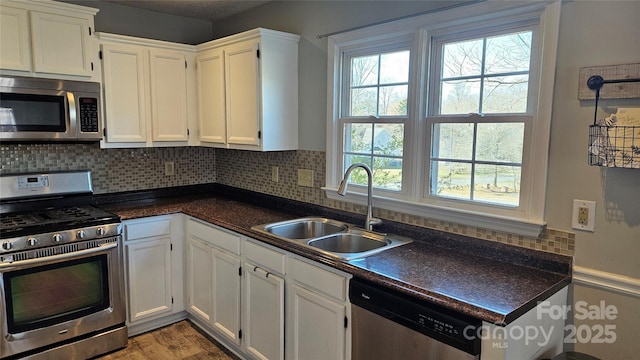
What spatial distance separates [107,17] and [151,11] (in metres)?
0.36

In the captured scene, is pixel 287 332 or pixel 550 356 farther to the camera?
pixel 287 332

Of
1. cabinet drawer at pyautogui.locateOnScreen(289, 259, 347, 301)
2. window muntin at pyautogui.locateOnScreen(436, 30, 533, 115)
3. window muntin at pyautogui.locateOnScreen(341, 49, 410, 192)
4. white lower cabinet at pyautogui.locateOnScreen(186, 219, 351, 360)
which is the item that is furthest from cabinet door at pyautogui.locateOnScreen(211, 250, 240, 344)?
window muntin at pyautogui.locateOnScreen(436, 30, 533, 115)

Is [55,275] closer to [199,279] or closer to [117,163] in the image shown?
[199,279]

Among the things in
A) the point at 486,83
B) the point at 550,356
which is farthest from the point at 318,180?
the point at 550,356

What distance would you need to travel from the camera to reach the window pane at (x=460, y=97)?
2059 millimetres

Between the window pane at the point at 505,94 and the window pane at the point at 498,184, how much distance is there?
27cm

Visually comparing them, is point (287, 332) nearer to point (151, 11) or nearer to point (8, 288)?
point (8, 288)

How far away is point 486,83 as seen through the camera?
2.01 meters

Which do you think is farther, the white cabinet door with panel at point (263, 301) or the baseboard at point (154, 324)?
the baseboard at point (154, 324)

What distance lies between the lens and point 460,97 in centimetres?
211

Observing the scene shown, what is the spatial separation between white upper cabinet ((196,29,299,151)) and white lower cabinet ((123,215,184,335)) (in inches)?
31.5

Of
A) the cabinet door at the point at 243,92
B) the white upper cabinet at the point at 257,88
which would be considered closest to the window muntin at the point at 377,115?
the white upper cabinet at the point at 257,88

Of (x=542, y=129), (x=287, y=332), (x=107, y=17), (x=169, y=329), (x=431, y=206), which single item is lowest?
(x=169, y=329)

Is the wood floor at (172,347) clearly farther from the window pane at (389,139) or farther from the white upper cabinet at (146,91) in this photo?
the window pane at (389,139)
